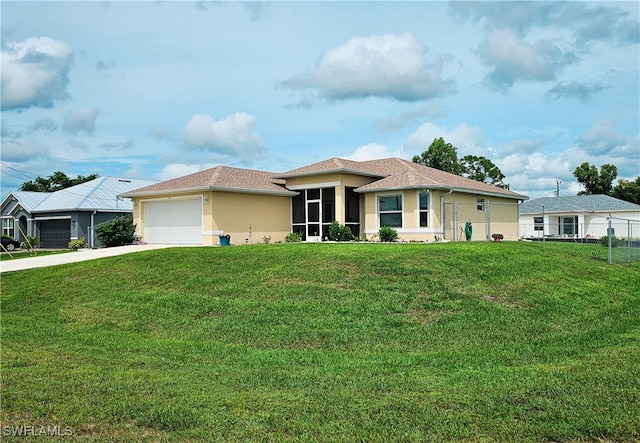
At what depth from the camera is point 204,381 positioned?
264 inches

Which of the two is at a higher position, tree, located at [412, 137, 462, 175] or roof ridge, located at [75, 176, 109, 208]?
tree, located at [412, 137, 462, 175]

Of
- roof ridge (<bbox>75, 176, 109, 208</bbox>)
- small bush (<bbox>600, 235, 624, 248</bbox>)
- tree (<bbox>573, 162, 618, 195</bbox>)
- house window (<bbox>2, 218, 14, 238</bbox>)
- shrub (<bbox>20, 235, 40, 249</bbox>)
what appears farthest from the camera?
tree (<bbox>573, 162, 618, 195</bbox>)

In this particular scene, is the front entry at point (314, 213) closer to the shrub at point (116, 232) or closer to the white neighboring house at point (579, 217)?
the shrub at point (116, 232)

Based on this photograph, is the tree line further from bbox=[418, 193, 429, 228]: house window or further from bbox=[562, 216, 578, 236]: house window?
bbox=[418, 193, 429, 228]: house window

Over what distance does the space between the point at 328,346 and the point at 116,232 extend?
67.9 ft

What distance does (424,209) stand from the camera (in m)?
23.4

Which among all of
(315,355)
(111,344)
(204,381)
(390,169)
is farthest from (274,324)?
(390,169)

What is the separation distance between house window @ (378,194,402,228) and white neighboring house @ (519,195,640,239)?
2095 centimetres

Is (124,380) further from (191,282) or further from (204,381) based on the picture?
(191,282)

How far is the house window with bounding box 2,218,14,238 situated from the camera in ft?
129

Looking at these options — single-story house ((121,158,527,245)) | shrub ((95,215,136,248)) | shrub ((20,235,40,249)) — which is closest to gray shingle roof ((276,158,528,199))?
single-story house ((121,158,527,245))

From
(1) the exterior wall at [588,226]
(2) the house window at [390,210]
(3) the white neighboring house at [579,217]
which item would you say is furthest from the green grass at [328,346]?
(3) the white neighboring house at [579,217]

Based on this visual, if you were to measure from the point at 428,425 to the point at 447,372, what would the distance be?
2368 millimetres

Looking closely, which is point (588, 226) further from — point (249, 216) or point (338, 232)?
point (249, 216)
